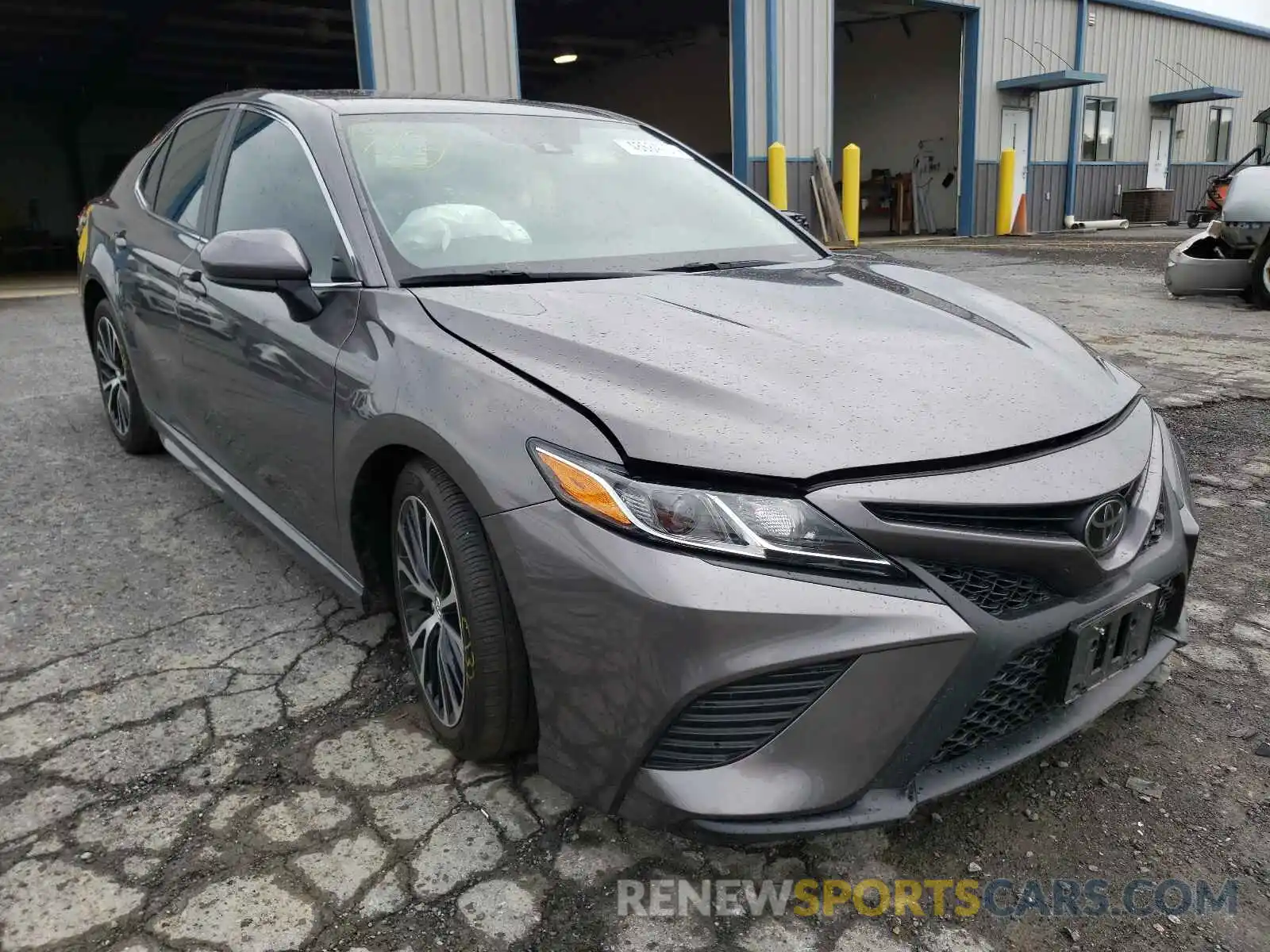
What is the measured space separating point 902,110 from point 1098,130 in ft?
14.3

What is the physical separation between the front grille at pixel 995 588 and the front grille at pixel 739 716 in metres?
0.22

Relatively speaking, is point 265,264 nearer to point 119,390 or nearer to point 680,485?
point 680,485

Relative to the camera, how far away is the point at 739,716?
1.50 m

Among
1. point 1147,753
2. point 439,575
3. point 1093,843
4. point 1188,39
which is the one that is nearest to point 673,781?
point 439,575

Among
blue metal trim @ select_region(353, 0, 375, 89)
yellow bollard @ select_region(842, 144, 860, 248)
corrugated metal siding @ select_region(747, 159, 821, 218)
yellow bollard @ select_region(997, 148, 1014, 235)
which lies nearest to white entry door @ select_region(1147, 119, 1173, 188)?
yellow bollard @ select_region(997, 148, 1014, 235)

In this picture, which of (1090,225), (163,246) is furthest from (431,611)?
(1090,225)

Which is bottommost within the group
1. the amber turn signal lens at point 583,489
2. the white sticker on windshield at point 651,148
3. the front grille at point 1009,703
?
the front grille at point 1009,703

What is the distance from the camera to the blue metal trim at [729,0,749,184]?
1371 centimetres

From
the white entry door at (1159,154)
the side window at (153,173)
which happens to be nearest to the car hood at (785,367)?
the side window at (153,173)

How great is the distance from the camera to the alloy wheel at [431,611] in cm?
194

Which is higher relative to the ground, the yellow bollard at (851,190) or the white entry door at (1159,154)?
the white entry door at (1159,154)

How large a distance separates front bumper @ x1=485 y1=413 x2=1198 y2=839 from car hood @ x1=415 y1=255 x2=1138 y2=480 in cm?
20

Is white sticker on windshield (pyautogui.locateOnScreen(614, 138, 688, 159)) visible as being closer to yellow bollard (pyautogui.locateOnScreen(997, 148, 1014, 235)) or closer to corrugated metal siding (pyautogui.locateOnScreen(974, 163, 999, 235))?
corrugated metal siding (pyautogui.locateOnScreen(974, 163, 999, 235))

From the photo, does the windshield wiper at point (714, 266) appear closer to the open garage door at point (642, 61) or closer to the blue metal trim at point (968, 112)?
the blue metal trim at point (968, 112)
